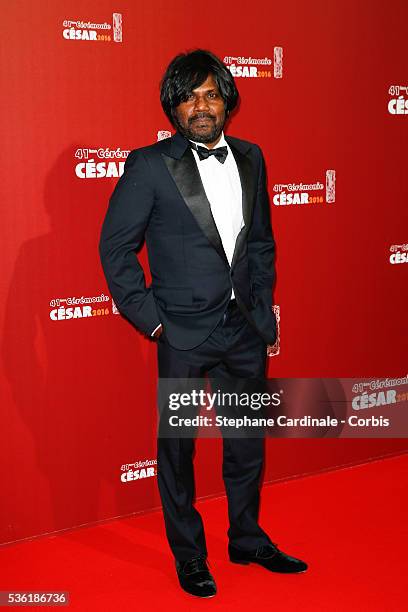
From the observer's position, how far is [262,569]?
3.13 metres

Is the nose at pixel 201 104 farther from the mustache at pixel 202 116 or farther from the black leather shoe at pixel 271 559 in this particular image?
the black leather shoe at pixel 271 559

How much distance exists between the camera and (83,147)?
316cm

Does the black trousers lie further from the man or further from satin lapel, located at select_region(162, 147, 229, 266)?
satin lapel, located at select_region(162, 147, 229, 266)

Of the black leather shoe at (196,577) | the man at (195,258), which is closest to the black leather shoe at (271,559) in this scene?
the man at (195,258)

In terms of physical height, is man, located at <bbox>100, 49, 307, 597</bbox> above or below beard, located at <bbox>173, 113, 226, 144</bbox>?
below

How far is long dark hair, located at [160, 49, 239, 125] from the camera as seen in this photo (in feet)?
9.22

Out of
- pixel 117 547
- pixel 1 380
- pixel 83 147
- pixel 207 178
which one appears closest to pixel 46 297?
pixel 1 380

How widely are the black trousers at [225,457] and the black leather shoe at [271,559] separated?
2cm

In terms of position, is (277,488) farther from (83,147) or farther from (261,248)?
(83,147)

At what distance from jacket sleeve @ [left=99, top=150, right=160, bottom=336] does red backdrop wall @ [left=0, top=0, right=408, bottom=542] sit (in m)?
0.36

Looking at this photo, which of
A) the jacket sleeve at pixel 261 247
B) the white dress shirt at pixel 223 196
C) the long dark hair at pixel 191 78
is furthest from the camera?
the jacket sleeve at pixel 261 247

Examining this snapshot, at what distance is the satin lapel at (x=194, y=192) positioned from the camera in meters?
2.85

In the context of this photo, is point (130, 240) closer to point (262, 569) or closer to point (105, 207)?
point (105, 207)

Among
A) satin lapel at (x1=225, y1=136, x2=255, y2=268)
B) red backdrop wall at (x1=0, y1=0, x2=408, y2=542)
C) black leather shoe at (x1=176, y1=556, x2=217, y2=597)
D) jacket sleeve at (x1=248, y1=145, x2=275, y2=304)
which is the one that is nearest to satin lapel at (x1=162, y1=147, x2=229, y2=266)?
satin lapel at (x1=225, y1=136, x2=255, y2=268)
